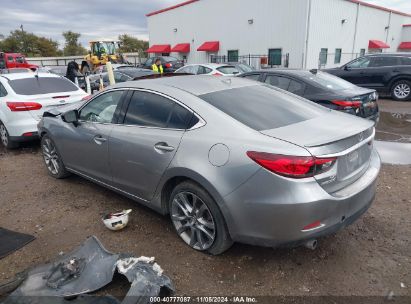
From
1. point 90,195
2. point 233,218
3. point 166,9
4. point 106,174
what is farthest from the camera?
point 166,9

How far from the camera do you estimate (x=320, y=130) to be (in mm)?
2889

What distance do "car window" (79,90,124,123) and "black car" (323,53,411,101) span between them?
10.9 metres

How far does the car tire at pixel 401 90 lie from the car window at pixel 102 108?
11.5 meters

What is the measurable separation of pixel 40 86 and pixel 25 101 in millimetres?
656

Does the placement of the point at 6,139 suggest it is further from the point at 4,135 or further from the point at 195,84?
the point at 195,84

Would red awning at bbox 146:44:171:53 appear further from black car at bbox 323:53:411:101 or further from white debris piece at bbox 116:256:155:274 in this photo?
white debris piece at bbox 116:256:155:274

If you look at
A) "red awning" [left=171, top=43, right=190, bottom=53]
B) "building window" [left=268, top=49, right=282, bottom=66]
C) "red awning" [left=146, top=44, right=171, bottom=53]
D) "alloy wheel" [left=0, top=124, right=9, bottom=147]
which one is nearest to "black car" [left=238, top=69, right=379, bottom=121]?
"alloy wheel" [left=0, top=124, right=9, bottom=147]

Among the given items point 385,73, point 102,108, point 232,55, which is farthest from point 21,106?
point 232,55

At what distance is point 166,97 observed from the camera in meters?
3.47

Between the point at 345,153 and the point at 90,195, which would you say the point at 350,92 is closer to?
the point at 345,153

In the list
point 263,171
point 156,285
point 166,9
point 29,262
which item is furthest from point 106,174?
point 166,9

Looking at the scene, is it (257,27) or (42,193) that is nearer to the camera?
(42,193)

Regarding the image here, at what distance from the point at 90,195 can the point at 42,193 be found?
0.74 metres

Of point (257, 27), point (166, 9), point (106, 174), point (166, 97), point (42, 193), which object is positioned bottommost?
point (42, 193)
